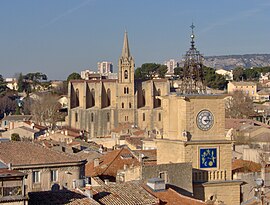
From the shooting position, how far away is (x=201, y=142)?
97.6 feet

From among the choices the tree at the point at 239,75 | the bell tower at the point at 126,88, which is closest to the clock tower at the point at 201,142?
the bell tower at the point at 126,88

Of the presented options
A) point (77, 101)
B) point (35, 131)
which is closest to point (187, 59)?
point (35, 131)

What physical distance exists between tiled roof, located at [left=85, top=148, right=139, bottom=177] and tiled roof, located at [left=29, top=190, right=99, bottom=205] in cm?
1432

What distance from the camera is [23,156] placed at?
2984 centimetres

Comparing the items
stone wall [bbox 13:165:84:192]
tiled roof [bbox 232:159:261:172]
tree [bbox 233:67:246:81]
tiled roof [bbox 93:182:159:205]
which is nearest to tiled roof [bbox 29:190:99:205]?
tiled roof [bbox 93:182:159:205]

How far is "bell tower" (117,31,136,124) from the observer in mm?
100625

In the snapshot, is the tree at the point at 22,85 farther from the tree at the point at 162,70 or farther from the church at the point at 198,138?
the church at the point at 198,138

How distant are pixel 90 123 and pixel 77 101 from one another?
5695 mm

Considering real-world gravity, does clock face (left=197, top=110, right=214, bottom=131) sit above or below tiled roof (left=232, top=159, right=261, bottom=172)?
above

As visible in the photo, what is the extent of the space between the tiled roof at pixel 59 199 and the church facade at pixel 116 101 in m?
76.6

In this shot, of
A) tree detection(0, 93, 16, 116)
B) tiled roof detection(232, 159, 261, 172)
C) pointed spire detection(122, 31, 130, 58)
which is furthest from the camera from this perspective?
tree detection(0, 93, 16, 116)

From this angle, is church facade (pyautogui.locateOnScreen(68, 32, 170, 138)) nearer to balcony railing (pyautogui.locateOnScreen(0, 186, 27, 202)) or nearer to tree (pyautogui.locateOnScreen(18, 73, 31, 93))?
tree (pyautogui.locateOnScreen(18, 73, 31, 93))

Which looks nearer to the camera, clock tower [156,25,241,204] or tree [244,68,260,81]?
clock tower [156,25,241,204]

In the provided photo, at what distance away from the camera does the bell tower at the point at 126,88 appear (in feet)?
330
